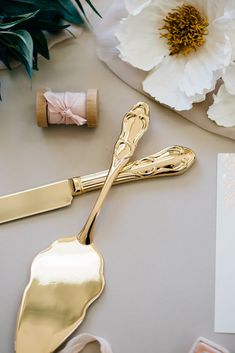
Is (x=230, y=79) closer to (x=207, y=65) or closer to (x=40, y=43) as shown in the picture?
(x=207, y=65)

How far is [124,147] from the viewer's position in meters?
0.79

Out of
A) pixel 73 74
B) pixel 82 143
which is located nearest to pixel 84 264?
pixel 82 143

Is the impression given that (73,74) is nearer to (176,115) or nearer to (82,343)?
(176,115)

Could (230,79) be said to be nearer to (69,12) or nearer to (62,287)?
(69,12)

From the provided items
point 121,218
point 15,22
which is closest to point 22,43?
point 15,22

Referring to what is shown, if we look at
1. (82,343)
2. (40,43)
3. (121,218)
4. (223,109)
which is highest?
(40,43)

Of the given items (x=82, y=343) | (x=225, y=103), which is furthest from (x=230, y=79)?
(x=82, y=343)

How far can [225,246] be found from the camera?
778 mm

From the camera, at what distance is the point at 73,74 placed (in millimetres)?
Answer: 839

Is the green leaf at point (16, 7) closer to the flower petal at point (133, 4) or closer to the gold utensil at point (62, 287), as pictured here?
the flower petal at point (133, 4)

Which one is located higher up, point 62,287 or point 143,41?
point 143,41

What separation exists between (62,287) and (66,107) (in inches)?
9.7

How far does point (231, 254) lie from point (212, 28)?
1.03 feet

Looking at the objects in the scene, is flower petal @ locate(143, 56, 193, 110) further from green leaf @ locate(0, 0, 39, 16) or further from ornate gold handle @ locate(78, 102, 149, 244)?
green leaf @ locate(0, 0, 39, 16)
